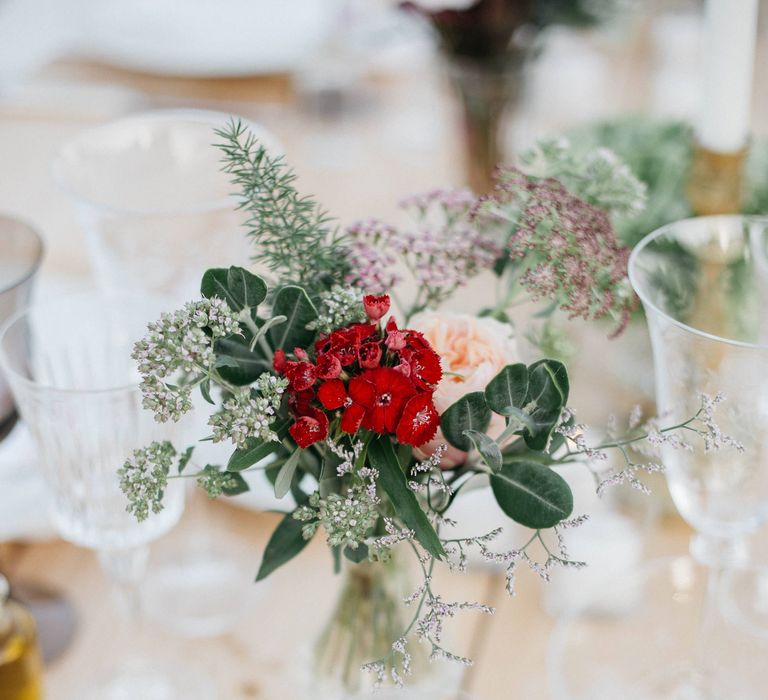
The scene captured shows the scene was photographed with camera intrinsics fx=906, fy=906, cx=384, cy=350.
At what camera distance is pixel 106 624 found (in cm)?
65

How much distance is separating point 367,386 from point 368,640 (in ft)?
0.74

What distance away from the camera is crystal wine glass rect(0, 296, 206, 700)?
473 millimetres

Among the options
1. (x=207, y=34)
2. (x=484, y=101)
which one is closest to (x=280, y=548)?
(x=484, y=101)

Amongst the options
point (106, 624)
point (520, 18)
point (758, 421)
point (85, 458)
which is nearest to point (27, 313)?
point (85, 458)

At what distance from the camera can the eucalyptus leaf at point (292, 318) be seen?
1.25 feet

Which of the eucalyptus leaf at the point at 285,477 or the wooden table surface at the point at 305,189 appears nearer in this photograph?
the eucalyptus leaf at the point at 285,477

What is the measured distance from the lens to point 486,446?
36 cm

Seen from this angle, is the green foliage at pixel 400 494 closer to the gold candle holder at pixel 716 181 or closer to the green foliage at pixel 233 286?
the green foliage at pixel 233 286

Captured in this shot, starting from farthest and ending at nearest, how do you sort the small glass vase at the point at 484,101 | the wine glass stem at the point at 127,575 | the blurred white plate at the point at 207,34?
1. the blurred white plate at the point at 207,34
2. the small glass vase at the point at 484,101
3. the wine glass stem at the point at 127,575

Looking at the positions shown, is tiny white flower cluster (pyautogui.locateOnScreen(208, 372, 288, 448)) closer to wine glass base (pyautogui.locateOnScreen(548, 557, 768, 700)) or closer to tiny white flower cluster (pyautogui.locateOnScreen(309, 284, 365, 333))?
tiny white flower cluster (pyautogui.locateOnScreen(309, 284, 365, 333))

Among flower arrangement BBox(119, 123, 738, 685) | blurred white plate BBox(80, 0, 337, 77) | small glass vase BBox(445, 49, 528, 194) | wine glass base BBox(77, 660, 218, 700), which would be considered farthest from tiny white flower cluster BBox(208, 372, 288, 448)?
blurred white plate BBox(80, 0, 337, 77)

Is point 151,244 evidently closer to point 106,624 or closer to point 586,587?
point 106,624

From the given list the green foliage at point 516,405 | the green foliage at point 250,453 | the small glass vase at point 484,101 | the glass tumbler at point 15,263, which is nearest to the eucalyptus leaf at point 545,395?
the green foliage at point 516,405

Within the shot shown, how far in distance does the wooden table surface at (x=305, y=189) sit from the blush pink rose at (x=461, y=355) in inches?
2.9
